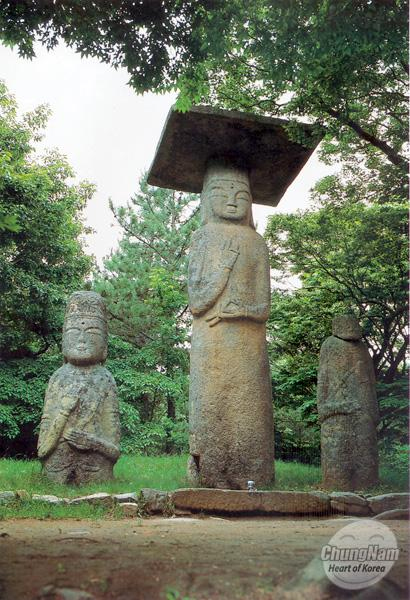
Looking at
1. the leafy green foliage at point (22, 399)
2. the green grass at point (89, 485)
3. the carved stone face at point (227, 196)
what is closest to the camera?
the green grass at point (89, 485)

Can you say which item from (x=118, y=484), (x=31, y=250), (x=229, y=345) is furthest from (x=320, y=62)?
(x=31, y=250)

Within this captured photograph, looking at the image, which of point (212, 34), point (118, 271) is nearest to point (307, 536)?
point (212, 34)

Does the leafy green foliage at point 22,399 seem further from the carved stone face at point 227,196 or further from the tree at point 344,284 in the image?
the carved stone face at point 227,196

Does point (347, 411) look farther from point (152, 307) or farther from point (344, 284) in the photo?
point (152, 307)

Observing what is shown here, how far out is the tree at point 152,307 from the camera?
17.1m

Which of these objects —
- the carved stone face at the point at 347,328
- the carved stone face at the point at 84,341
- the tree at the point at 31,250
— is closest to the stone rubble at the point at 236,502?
the carved stone face at the point at 84,341

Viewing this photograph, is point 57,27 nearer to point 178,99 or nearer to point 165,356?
point 178,99

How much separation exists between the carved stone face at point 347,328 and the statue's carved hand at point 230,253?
7.00 ft

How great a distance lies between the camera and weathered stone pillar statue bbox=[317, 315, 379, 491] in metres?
8.73

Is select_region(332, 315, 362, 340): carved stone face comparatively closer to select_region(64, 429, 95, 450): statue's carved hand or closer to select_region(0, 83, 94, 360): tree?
select_region(64, 429, 95, 450): statue's carved hand

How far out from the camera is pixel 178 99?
795 cm

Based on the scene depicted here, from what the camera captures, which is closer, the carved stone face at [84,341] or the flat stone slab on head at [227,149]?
the flat stone slab on head at [227,149]

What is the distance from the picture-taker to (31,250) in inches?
626

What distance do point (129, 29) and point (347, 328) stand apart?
5.45 meters
